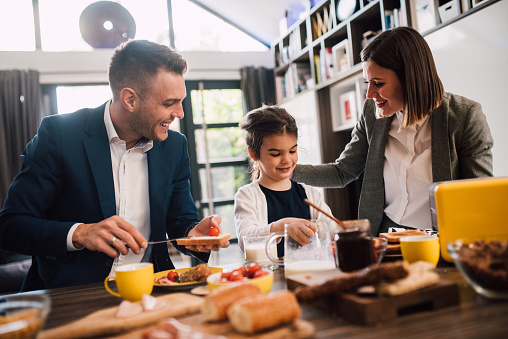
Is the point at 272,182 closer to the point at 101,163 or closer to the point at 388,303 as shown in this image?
the point at 101,163

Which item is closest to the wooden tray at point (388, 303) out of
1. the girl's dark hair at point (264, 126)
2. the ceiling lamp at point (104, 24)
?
the girl's dark hair at point (264, 126)

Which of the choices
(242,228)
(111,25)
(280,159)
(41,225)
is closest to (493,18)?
A: (280,159)

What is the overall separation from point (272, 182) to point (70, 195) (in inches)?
39.2

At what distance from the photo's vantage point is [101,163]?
5.59ft

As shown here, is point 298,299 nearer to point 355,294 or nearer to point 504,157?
point 355,294

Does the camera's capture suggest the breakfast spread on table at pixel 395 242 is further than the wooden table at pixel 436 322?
Yes

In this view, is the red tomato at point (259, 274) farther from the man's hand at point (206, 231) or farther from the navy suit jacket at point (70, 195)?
the navy suit jacket at point (70, 195)

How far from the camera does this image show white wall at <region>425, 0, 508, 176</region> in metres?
2.26

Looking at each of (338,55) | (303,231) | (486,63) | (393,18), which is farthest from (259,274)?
(338,55)

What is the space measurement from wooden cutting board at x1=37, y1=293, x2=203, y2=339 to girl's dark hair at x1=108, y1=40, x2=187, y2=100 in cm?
121

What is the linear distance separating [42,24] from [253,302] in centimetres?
554

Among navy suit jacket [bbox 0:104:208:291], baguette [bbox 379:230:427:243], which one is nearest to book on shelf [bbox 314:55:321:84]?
navy suit jacket [bbox 0:104:208:291]

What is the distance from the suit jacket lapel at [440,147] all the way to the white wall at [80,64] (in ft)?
13.3

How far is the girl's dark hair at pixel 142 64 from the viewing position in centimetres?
184
